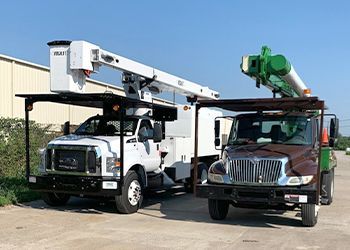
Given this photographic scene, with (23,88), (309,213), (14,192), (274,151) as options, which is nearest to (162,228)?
(274,151)

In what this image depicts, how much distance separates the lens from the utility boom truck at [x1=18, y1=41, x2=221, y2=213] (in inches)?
380

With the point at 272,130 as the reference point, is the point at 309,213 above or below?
below

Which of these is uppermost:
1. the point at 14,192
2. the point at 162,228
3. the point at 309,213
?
the point at 309,213

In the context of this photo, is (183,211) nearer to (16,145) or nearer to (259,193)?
(259,193)

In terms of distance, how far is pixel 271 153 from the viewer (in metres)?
9.48

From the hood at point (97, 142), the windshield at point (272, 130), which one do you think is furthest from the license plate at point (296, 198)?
the hood at point (97, 142)

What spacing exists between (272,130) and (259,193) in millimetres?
1904

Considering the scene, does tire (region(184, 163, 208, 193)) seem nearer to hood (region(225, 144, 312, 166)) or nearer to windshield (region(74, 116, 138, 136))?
windshield (region(74, 116, 138, 136))

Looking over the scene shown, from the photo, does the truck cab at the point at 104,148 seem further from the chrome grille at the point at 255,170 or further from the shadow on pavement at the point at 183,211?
the chrome grille at the point at 255,170

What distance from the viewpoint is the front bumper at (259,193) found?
28.9ft

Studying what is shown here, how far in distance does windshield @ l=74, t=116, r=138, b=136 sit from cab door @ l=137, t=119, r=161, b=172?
0.26 metres

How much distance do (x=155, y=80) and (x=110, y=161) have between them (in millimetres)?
2922

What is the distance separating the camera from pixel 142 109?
12.9 meters

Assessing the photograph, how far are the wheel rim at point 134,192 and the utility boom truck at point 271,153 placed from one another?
1851 mm
